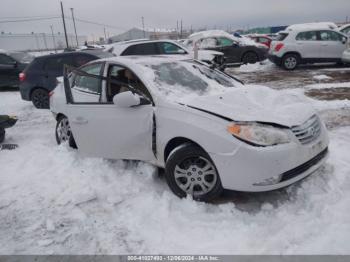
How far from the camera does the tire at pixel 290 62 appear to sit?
1366 cm

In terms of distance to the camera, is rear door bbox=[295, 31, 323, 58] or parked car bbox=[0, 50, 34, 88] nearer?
parked car bbox=[0, 50, 34, 88]

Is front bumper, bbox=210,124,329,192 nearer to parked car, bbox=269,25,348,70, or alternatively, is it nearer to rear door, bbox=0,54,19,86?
rear door, bbox=0,54,19,86

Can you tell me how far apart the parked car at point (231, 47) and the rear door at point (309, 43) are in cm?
274

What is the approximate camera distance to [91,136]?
14.1 feet

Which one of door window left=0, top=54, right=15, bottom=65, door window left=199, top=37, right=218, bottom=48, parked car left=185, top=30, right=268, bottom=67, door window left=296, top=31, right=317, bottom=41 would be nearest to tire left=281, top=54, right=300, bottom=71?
door window left=296, top=31, right=317, bottom=41

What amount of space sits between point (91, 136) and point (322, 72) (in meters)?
11.1

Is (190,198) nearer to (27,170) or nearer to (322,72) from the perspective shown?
(27,170)

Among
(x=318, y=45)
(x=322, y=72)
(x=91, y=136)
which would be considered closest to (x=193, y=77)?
(x=91, y=136)

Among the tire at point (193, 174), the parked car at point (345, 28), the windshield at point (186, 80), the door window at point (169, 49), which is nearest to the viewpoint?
the tire at point (193, 174)

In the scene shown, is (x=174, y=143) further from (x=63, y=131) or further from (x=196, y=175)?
(x=63, y=131)

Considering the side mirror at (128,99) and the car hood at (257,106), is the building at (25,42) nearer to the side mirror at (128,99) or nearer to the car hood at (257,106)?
the side mirror at (128,99)

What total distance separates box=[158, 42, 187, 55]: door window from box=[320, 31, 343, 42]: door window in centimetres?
610

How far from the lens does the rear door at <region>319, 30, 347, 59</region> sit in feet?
43.0

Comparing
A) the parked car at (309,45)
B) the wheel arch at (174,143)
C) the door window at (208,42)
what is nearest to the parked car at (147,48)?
the parked car at (309,45)
